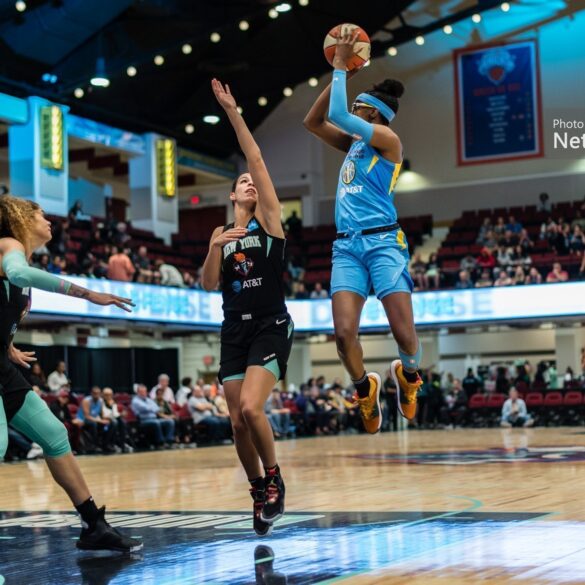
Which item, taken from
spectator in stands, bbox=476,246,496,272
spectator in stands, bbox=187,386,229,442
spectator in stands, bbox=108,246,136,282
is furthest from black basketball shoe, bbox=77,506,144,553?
spectator in stands, bbox=476,246,496,272

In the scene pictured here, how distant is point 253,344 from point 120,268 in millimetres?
15543

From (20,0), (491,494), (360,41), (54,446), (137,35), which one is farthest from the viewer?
(137,35)

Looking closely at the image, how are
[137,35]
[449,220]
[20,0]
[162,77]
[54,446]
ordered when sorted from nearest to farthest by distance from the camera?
[54,446] < [20,0] < [137,35] < [162,77] < [449,220]

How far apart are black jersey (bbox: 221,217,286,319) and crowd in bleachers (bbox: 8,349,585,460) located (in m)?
10.4

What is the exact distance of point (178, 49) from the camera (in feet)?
Result: 83.7

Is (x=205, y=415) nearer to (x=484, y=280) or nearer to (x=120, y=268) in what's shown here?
(x=120, y=268)

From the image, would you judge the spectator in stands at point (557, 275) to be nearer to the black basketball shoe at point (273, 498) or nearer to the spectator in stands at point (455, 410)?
the spectator in stands at point (455, 410)

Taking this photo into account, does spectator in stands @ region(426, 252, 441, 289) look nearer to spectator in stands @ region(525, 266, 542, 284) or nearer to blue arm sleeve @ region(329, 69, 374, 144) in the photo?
spectator in stands @ region(525, 266, 542, 284)

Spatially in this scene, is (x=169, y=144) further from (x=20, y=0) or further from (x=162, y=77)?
(x=20, y=0)

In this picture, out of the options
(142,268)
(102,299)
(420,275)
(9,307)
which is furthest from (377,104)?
(420,275)

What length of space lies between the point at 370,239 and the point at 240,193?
0.77m

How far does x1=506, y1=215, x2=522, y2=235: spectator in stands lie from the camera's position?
2765 centimetres

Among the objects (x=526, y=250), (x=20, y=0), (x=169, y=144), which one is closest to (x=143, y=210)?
(x=169, y=144)

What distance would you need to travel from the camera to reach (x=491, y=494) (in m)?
7.62
